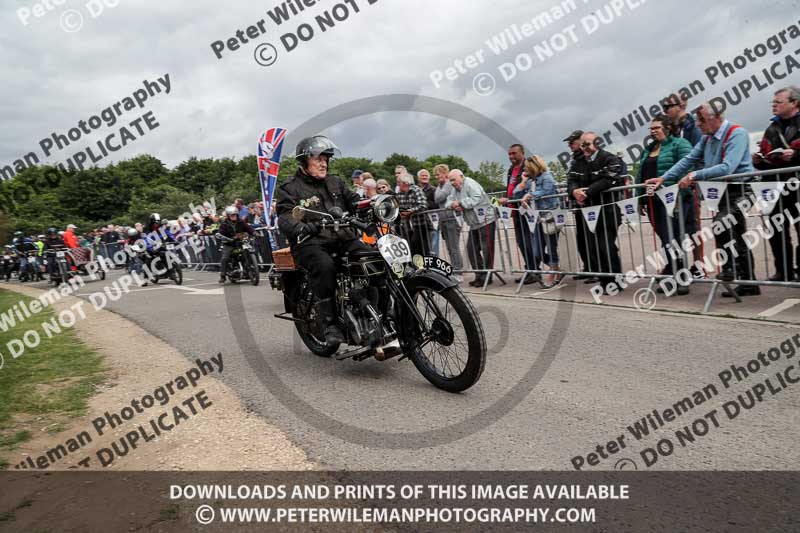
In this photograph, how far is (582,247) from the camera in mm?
8227

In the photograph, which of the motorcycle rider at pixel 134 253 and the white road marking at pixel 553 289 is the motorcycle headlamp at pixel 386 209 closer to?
the white road marking at pixel 553 289

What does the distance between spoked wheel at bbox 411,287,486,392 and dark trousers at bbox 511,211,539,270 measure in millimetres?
4716

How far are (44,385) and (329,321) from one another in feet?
8.64

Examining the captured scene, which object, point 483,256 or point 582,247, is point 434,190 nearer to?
point 483,256

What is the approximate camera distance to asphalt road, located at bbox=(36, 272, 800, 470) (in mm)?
3164

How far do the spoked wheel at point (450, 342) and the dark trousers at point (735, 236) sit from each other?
3.94m

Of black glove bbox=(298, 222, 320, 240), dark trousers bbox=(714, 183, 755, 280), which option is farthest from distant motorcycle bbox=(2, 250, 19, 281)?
dark trousers bbox=(714, 183, 755, 280)

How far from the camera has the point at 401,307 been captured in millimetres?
4508

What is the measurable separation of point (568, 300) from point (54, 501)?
628 centimetres

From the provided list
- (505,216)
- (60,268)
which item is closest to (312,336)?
(505,216)

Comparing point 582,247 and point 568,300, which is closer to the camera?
point 568,300

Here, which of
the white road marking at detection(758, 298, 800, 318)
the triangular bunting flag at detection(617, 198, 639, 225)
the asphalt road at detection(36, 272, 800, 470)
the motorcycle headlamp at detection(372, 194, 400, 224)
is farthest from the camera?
the triangular bunting flag at detection(617, 198, 639, 225)

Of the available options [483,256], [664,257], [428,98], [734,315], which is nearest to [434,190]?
[483,256]

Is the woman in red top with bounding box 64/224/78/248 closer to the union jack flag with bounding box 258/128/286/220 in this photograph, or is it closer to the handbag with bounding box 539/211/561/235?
the union jack flag with bounding box 258/128/286/220
